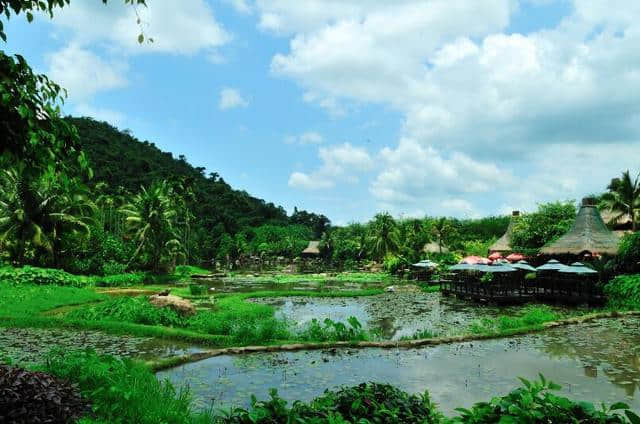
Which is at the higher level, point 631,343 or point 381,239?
point 381,239

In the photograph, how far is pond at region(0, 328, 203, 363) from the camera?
9.73 m

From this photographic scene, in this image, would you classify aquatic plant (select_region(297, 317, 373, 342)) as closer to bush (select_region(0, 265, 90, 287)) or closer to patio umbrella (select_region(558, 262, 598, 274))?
patio umbrella (select_region(558, 262, 598, 274))

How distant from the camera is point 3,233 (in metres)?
24.1

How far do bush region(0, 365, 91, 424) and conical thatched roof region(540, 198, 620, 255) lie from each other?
23424mm

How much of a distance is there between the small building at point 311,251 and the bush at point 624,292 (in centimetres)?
4828

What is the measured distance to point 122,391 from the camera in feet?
16.1

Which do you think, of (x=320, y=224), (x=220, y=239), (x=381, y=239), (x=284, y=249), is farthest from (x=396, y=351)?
(x=320, y=224)

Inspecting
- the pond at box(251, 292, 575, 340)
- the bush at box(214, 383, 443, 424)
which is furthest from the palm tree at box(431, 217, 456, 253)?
the bush at box(214, 383, 443, 424)

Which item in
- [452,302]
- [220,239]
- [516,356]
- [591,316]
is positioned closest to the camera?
[516,356]

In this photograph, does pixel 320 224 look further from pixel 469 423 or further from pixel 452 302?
pixel 469 423

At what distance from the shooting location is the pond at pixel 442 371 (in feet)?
23.9

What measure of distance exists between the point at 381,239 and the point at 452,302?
25.8m

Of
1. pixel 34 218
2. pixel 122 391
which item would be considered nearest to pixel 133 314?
pixel 122 391

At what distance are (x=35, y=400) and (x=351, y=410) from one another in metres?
2.59
